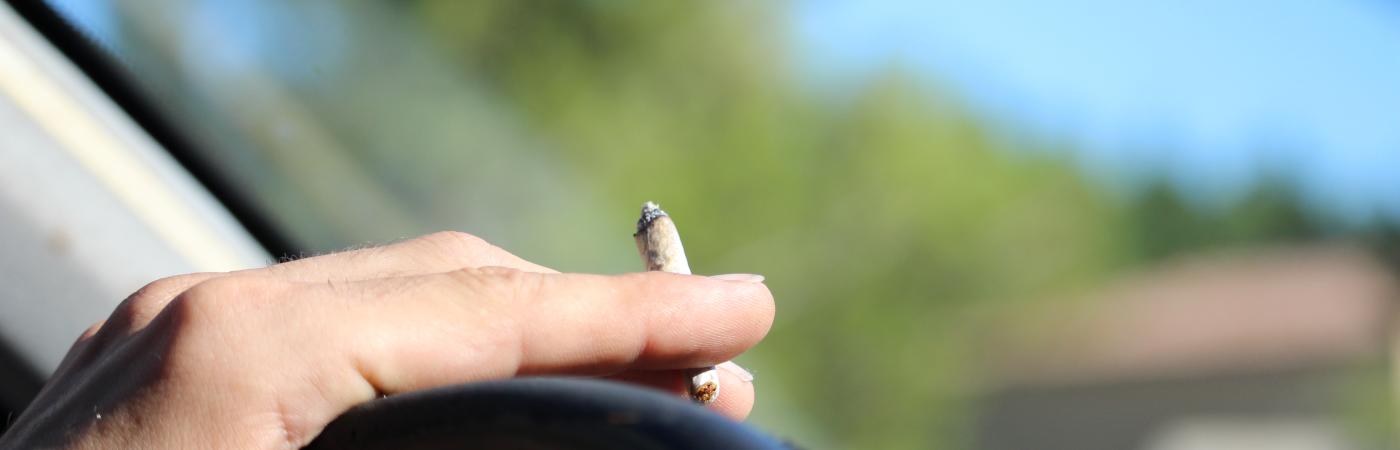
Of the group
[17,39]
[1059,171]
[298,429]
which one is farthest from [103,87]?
[1059,171]

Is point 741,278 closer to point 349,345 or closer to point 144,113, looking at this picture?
point 349,345

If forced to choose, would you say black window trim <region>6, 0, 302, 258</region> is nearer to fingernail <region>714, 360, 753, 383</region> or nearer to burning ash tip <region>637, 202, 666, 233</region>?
fingernail <region>714, 360, 753, 383</region>

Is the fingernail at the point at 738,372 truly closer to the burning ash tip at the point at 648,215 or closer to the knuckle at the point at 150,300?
the burning ash tip at the point at 648,215

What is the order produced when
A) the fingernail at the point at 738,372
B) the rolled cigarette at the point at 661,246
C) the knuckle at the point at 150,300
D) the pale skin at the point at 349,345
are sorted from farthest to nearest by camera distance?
the fingernail at the point at 738,372 → the knuckle at the point at 150,300 → the rolled cigarette at the point at 661,246 → the pale skin at the point at 349,345

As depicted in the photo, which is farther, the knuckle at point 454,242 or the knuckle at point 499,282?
the knuckle at point 454,242

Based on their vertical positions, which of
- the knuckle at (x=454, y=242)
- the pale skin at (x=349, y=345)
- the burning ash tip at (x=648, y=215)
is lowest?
the pale skin at (x=349, y=345)

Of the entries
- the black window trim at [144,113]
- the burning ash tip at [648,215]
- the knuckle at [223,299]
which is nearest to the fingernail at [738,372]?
the burning ash tip at [648,215]

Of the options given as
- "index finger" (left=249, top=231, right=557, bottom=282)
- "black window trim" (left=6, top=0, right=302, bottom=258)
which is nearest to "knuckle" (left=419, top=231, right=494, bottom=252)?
"index finger" (left=249, top=231, right=557, bottom=282)

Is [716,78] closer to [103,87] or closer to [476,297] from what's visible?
[103,87]
